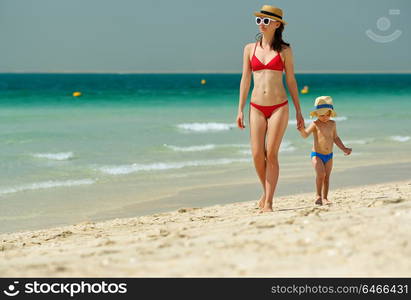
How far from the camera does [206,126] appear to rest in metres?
20.6

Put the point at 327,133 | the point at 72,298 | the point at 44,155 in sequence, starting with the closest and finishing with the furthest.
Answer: the point at 72,298 < the point at 327,133 < the point at 44,155

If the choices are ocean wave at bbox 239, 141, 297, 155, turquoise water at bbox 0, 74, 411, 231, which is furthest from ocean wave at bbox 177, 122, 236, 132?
ocean wave at bbox 239, 141, 297, 155

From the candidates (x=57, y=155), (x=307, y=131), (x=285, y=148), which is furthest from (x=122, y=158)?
(x=307, y=131)

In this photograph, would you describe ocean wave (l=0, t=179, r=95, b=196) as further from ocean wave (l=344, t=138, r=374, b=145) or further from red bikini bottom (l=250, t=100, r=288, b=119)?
ocean wave (l=344, t=138, r=374, b=145)

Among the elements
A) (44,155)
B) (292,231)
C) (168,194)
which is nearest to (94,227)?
(168,194)

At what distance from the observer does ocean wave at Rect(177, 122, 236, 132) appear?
1968cm

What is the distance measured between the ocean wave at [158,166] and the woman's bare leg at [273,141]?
5.10 m

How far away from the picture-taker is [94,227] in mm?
6828

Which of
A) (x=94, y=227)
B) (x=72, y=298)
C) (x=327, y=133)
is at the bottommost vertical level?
(x=94, y=227)

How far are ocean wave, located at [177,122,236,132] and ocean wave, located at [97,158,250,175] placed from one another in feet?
22.8

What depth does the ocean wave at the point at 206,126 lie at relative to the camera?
1968 centimetres

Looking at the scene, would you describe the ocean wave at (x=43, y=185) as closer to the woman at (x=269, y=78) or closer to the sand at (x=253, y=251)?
the sand at (x=253, y=251)

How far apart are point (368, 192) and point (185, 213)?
252 centimetres

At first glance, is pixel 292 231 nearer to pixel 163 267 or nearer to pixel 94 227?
pixel 163 267
